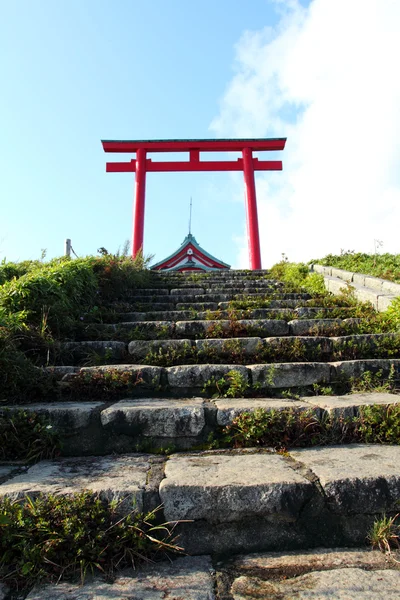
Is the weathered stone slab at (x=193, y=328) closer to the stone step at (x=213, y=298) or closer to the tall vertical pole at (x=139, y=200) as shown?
the stone step at (x=213, y=298)

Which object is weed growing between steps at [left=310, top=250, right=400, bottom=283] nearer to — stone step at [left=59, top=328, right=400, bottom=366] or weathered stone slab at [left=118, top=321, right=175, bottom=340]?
stone step at [left=59, top=328, right=400, bottom=366]

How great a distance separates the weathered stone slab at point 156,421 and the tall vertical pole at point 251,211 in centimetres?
957

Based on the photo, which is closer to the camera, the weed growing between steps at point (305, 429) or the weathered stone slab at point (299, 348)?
the weed growing between steps at point (305, 429)

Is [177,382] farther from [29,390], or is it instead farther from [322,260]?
[322,260]

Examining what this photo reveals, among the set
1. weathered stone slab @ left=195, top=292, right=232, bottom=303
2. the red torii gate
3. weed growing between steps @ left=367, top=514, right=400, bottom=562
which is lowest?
weed growing between steps @ left=367, top=514, right=400, bottom=562

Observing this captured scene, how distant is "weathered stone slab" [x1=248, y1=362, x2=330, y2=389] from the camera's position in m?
3.12

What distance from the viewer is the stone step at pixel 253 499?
1.71 m

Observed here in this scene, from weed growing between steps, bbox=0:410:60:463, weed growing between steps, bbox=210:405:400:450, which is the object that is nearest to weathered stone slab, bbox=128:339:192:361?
weed growing between steps, bbox=210:405:400:450

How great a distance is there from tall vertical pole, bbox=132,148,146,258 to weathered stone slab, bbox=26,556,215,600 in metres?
10.7

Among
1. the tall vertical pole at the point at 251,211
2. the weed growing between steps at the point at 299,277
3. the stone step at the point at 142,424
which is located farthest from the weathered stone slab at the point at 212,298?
the tall vertical pole at the point at 251,211

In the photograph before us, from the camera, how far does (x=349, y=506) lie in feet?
5.82

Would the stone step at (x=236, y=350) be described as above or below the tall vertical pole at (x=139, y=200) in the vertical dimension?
below

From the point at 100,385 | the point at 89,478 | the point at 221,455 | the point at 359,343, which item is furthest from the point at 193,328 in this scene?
the point at 89,478

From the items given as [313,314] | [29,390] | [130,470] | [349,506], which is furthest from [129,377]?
[313,314]
